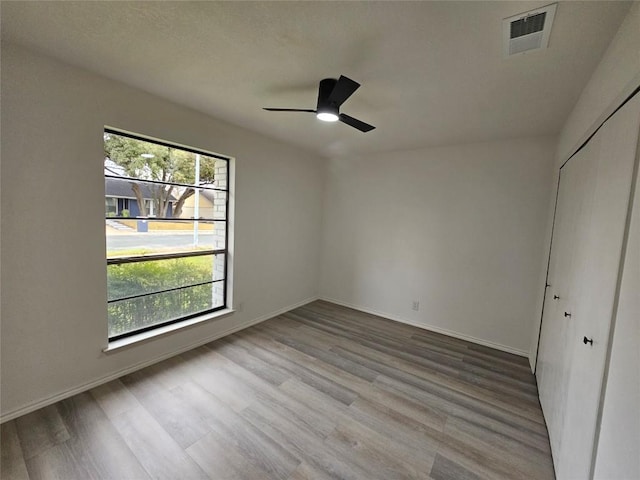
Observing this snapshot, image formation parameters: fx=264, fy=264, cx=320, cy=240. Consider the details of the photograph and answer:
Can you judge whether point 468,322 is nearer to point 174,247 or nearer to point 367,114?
point 367,114

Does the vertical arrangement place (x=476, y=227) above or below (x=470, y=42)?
below

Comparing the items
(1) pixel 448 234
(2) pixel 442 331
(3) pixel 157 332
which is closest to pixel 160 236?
(3) pixel 157 332

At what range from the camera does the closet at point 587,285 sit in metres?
1.12

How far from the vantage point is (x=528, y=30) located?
55.0 inches

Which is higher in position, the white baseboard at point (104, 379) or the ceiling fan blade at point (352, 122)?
the ceiling fan blade at point (352, 122)

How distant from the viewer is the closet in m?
1.12

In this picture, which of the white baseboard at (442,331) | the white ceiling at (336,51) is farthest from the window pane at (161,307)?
the white baseboard at (442,331)

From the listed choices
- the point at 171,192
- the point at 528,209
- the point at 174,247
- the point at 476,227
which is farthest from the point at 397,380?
the point at 171,192

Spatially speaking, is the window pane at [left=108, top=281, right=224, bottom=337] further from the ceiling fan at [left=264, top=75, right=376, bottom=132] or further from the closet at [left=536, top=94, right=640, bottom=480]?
the closet at [left=536, top=94, right=640, bottom=480]

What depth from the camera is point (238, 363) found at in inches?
105

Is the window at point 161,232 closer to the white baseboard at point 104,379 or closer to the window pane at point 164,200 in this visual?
the window pane at point 164,200

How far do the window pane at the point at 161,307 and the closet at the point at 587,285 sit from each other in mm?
3260

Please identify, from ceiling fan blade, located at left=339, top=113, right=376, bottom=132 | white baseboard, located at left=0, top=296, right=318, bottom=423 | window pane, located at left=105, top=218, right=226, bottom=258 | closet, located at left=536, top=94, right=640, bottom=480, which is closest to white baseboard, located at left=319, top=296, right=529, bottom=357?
closet, located at left=536, top=94, right=640, bottom=480

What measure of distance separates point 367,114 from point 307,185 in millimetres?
1872
